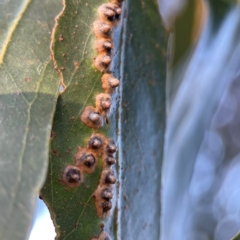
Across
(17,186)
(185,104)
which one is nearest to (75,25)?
(17,186)

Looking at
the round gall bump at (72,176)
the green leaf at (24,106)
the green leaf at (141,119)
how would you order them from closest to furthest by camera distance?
the green leaf at (24,106) < the round gall bump at (72,176) < the green leaf at (141,119)

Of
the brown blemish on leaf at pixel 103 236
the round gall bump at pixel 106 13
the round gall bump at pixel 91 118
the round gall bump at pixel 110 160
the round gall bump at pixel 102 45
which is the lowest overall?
the brown blemish on leaf at pixel 103 236

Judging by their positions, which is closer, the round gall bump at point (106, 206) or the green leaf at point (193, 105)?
the round gall bump at point (106, 206)

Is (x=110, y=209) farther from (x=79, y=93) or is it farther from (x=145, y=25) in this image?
(x=145, y=25)

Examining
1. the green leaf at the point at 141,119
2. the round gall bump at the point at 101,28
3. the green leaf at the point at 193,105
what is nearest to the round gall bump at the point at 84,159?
the green leaf at the point at 141,119

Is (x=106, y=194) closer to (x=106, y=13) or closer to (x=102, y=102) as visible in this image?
(x=102, y=102)

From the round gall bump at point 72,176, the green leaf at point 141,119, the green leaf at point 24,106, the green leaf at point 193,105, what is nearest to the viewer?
the green leaf at point 24,106

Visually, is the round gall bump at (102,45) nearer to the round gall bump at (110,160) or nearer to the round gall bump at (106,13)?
the round gall bump at (106,13)

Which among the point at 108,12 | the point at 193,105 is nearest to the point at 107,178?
the point at 108,12
